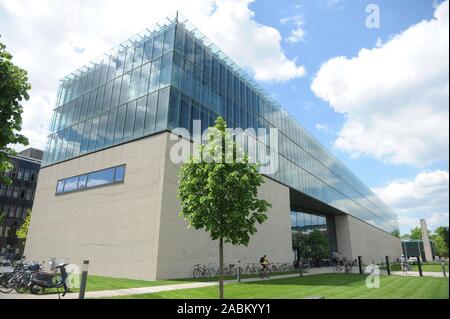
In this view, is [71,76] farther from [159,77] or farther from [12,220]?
[12,220]

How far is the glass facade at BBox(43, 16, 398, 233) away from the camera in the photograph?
23.7 meters

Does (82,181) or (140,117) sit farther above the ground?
(140,117)

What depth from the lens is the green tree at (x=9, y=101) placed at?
35.8 feet

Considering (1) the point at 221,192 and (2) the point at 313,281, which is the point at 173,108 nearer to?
(1) the point at 221,192

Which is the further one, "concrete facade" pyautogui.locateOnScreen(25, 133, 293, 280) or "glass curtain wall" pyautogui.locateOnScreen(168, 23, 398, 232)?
"glass curtain wall" pyautogui.locateOnScreen(168, 23, 398, 232)

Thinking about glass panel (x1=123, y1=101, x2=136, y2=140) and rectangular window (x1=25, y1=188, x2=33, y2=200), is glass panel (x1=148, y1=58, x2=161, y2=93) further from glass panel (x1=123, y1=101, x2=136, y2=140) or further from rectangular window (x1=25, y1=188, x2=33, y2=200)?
rectangular window (x1=25, y1=188, x2=33, y2=200)

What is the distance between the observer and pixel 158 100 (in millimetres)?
23141

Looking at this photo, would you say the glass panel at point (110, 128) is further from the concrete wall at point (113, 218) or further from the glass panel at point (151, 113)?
the glass panel at point (151, 113)

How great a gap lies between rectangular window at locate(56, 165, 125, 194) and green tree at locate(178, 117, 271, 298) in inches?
476

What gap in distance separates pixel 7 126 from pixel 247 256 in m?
21.5

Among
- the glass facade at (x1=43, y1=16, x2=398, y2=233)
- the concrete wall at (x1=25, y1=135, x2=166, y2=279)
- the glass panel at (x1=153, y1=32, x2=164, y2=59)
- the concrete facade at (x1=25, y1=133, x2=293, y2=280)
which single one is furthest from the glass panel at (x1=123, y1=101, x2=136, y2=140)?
the glass panel at (x1=153, y1=32, x2=164, y2=59)

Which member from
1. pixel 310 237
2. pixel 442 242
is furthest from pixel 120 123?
pixel 442 242

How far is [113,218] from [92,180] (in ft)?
15.9

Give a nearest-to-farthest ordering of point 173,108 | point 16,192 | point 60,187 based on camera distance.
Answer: point 173,108
point 60,187
point 16,192
